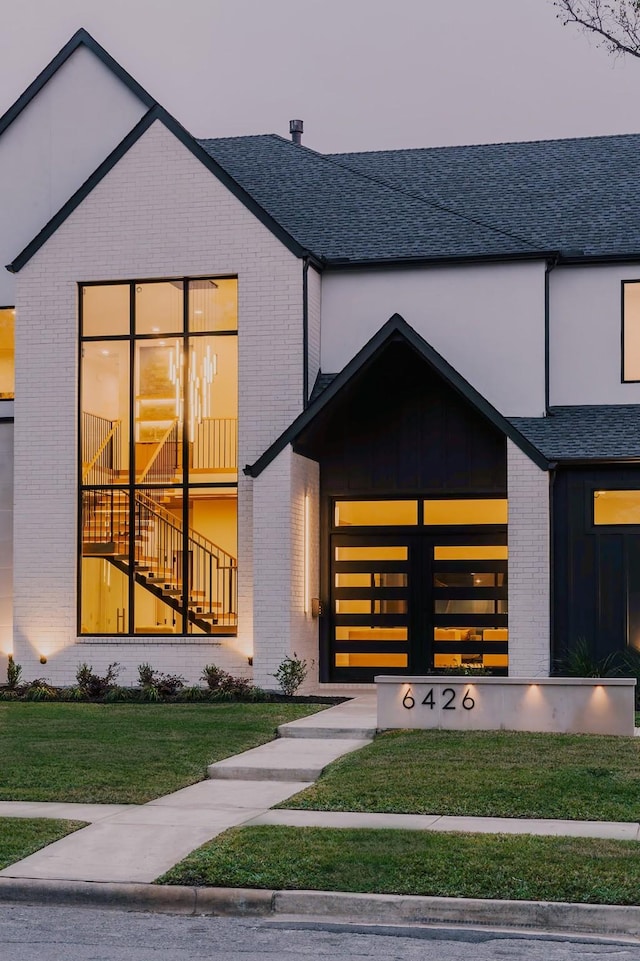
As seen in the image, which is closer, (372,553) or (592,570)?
(592,570)

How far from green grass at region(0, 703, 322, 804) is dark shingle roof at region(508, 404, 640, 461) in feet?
17.3

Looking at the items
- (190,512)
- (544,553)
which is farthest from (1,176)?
(544,553)

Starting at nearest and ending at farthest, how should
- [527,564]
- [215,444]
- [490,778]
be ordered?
[490,778], [527,564], [215,444]

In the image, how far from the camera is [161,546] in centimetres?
2164

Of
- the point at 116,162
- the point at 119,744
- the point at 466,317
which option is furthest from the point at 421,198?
the point at 119,744

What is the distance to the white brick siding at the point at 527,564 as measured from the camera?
19.5m

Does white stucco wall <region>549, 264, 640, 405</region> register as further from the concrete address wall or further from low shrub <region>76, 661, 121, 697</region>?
low shrub <region>76, 661, 121, 697</region>

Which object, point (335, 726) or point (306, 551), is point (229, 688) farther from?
point (335, 726)

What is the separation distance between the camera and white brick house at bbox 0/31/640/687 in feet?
69.5

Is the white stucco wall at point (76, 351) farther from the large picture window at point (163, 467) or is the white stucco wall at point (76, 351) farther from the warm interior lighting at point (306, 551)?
the warm interior lighting at point (306, 551)

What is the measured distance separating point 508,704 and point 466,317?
7958mm

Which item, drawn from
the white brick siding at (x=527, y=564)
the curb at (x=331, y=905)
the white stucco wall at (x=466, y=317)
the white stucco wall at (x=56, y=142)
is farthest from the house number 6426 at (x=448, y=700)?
the white stucco wall at (x=56, y=142)

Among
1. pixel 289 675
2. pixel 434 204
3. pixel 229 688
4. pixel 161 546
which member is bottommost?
pixel 229 688

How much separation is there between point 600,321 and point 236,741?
9860 millimetres
